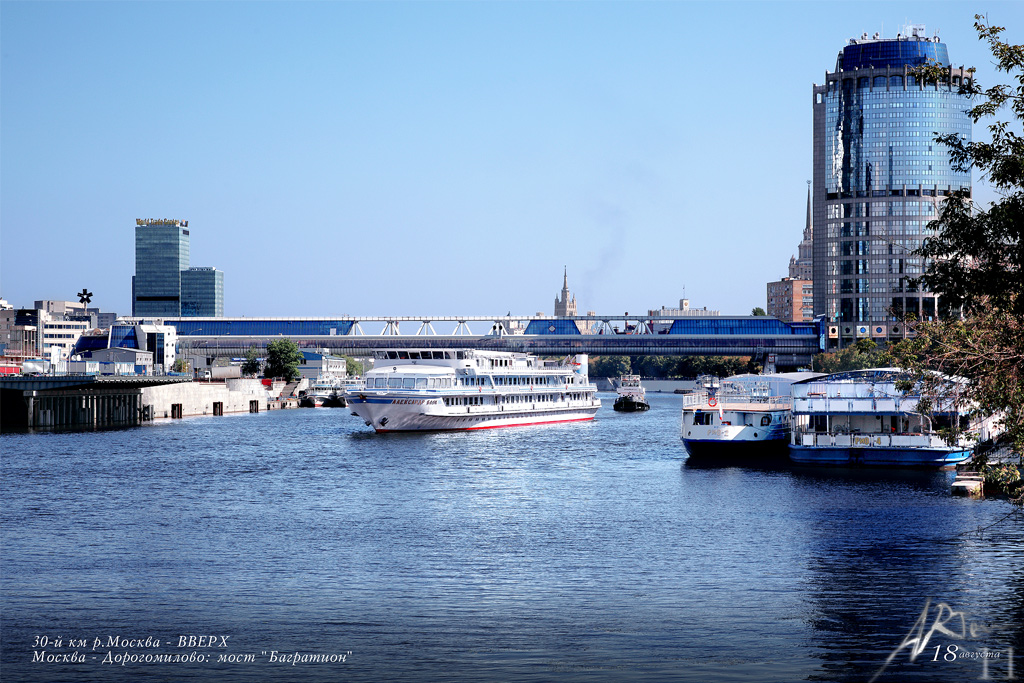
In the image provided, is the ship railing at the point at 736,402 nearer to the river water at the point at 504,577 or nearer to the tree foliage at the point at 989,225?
the river water at the point at 504,577

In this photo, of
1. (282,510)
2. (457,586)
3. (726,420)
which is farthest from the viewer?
(726,420)

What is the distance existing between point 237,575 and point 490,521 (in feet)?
52.1

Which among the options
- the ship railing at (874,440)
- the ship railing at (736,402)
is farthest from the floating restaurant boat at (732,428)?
the ship railing at (874,440)

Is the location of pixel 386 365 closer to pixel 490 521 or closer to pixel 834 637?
pixel 490 521

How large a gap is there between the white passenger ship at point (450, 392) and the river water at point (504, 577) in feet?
120

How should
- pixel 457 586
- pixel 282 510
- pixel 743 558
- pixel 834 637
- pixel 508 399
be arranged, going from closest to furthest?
pixel 834 637
pixel 457 586
pixel 743 558
pixel 282 510
pixel 508 399

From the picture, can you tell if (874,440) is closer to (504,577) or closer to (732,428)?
(732,428)

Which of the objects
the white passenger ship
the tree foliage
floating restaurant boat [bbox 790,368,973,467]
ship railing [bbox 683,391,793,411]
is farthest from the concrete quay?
the tree foliage

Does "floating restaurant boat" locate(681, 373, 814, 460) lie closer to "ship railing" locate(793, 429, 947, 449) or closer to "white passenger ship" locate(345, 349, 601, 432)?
"ship railing" locate(793, 429, 947, 449)

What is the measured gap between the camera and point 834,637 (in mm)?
30453

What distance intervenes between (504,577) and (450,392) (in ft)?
236

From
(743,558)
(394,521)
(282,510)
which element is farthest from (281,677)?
(282,510)

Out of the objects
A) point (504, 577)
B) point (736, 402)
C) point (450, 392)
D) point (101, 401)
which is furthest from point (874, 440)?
point (101, 401)

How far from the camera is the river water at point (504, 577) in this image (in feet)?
93.7
